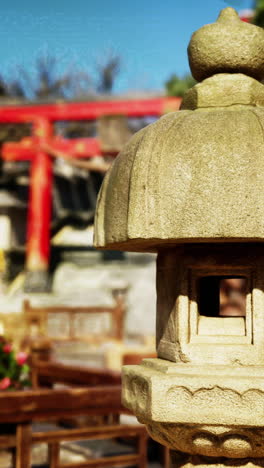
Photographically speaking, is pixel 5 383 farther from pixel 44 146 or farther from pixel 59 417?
pixel 44 146

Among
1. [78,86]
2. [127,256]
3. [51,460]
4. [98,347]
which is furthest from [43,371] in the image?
[78,86]

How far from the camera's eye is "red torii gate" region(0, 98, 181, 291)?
18.9 m

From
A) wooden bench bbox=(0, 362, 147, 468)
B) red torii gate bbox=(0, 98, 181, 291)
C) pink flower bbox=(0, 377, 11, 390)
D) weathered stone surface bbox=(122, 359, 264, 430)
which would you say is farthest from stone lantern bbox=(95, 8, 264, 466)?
red torii gate bbox=(0, 98, 181, 291)

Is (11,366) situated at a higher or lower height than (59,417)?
higher

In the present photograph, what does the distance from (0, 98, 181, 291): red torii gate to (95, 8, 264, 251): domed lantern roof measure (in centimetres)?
1541

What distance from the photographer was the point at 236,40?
124 inches

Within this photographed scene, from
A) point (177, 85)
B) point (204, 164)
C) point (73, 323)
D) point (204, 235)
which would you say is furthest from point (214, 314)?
point (177, 85)

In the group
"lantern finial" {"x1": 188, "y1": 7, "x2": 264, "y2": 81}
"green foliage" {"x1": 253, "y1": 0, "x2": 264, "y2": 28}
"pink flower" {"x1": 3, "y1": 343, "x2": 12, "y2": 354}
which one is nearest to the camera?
"lantern finial" {"x1": 188, "y1": 7, "x2": 264, "y2": 81}

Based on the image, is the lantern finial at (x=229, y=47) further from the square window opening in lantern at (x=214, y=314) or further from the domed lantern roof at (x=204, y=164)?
the square window opening in lantern at (x=214, y=314)

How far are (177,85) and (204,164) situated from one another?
18.1m

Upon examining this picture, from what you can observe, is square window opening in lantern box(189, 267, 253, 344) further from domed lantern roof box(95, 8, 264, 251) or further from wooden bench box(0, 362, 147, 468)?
wooden bench box(0, 362, 147, 468)

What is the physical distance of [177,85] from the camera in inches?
795

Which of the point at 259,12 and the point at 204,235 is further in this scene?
the point at 259,12

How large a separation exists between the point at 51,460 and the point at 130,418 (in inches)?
125
